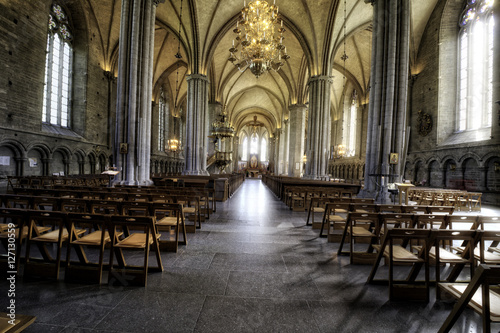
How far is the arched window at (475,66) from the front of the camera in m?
12.7

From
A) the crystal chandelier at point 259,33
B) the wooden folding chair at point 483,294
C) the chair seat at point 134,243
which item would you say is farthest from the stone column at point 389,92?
the chair seat at point 134,243

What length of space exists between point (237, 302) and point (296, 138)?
23164mm

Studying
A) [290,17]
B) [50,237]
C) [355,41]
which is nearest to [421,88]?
[355,41]

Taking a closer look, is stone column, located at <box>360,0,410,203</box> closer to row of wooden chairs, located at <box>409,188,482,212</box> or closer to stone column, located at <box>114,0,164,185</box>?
row of wooden chairs, located at <box>409,188,482,212</box>

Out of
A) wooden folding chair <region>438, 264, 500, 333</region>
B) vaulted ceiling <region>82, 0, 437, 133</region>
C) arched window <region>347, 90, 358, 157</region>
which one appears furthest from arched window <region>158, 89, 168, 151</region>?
wooden folding chair <region>438, 264, 500, 333</region>

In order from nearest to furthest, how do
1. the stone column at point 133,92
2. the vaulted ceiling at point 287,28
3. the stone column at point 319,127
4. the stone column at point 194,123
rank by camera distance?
1. the stone column at point 133,92
2. the vaulted ceiling at point 287,28
3. the stone column at point 319,127
4. the stone column at point 194,123

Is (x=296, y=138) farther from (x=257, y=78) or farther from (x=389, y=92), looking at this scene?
(x=389, y=92)

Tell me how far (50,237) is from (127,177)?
6.68 meters

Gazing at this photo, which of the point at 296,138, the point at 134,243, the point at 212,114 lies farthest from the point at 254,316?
the point at 212,114

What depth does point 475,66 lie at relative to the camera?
13.8 metres

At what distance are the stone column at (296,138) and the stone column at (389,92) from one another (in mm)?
14847

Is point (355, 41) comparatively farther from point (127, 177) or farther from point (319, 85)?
point (127, 177)

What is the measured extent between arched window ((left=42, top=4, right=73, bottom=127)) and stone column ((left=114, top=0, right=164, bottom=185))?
8.70 m

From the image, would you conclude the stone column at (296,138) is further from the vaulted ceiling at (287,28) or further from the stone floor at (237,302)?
the stone floor at (237,302)
